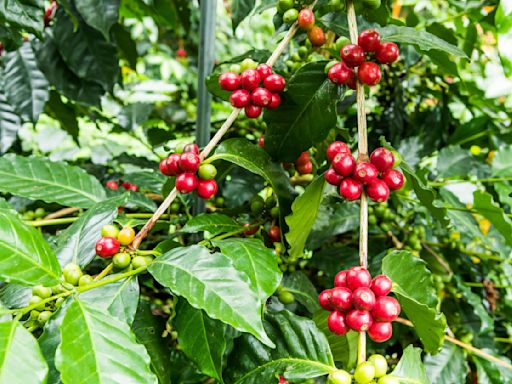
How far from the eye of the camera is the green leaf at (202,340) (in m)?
0.55

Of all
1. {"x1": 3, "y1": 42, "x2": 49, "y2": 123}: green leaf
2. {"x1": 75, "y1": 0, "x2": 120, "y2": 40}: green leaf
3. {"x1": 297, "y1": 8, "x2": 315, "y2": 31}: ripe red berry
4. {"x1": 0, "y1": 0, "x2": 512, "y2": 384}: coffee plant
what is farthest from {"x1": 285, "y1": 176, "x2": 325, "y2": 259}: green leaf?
{"x1": 3, "y1": 42, "x2": 49, "y2": 123}: green leaf

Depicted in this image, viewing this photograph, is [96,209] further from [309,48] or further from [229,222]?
[309,48]

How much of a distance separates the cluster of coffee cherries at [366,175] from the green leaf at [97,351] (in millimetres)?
275

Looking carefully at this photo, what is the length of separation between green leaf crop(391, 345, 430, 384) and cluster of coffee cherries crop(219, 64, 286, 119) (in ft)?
1.12

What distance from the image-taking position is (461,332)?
3.49ft

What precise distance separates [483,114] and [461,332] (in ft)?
1.54

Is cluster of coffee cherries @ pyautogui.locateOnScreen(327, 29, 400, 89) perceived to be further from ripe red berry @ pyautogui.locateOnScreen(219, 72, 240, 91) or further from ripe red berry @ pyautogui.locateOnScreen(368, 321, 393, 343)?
ripe red berry @ pyautogui.locateOnScreen(368, 321, 393, 343)

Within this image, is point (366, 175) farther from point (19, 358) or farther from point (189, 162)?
point (19, 358)

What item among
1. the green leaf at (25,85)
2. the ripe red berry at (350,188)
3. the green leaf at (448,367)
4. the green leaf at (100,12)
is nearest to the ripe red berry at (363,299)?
the ripe red berry at (350,188)

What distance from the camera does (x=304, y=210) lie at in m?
0.63

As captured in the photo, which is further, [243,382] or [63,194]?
[63,194]

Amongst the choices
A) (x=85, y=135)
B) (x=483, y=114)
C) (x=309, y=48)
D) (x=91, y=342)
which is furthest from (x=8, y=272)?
(x=85, y=135)

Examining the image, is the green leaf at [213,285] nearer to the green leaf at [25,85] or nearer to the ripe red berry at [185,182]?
the ripe red berry at [185,182]

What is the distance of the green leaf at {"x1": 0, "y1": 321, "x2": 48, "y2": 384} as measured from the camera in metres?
0.36
